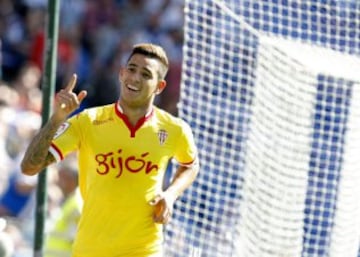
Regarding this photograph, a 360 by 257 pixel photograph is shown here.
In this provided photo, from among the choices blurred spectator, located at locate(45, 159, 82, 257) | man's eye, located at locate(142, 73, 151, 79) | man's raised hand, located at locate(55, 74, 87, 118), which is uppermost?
man's eye, located at locate(142, 73, 151, 79)

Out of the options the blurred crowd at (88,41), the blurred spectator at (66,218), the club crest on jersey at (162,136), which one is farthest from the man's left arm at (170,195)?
the blurred crowd at (88,41)

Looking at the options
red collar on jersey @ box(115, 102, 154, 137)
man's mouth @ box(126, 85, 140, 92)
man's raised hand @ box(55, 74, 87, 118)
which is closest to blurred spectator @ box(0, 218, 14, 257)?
red collar on jersey @ box(115, 102, 154, 137)

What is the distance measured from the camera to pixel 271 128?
854 cm

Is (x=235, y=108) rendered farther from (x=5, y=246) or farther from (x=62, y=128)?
(x=62, y=128)

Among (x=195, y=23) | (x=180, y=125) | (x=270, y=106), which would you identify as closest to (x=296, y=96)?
(x=270, y=106)

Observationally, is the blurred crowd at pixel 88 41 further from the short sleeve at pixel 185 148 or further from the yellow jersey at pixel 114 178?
the yellow jersey at pixel 114 178

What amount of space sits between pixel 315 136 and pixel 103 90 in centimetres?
485

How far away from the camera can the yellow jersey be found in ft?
22.7

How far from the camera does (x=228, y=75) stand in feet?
28.9

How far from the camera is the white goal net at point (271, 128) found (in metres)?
8.52

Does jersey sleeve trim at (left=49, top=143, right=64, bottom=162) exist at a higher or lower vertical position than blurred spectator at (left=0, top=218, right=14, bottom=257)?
higher

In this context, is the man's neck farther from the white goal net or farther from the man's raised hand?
the white goal net

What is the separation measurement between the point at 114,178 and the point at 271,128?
1.85 meters

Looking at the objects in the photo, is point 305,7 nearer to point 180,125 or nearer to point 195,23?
point 195,23
